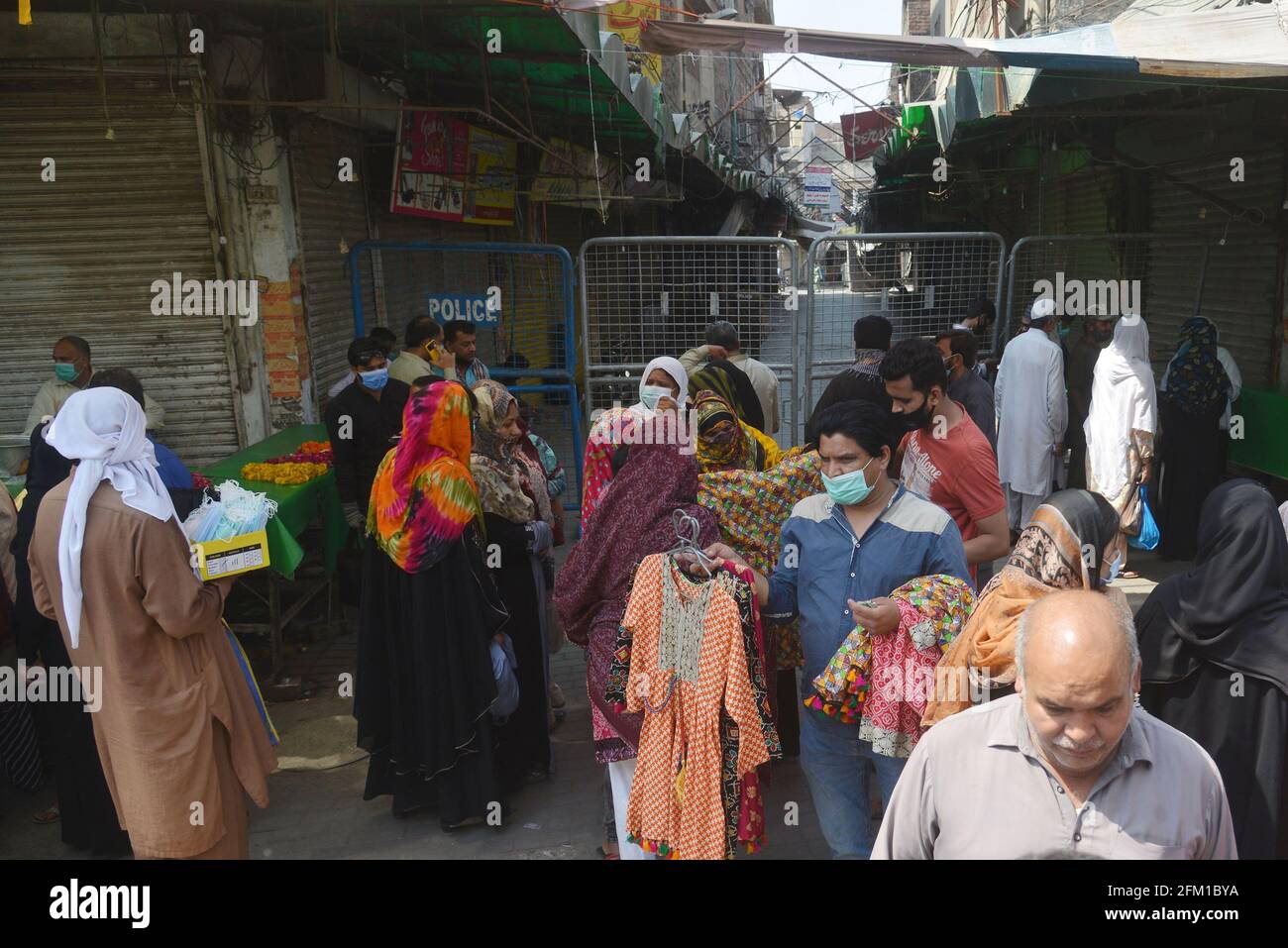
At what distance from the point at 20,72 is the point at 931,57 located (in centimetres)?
541

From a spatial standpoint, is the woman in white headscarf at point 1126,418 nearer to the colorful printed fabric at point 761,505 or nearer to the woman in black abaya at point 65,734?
the colorful printed fabric at point 761,505

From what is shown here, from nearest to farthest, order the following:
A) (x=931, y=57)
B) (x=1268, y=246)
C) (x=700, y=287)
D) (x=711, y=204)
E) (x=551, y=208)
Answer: (x=931, y=57), (x=700, y=287), (x=1268, y=246), (x=551, y=208), (x=711, y=204)

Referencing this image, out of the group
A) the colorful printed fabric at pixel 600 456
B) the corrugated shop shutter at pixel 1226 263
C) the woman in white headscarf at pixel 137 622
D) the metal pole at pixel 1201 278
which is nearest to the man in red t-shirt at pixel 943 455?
the colorful printed fabric at pixel 600 456

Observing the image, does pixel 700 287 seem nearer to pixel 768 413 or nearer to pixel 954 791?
pixel 768 413

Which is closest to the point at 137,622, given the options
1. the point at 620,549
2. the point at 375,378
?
the point at 620,549

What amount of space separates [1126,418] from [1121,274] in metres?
2.46

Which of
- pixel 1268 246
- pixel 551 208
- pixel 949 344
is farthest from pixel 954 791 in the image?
pixel 551 208

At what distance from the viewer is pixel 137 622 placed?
317cm

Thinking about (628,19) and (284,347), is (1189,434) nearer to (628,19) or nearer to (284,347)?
(628,19)

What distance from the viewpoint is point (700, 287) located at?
706cm

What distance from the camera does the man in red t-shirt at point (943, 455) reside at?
3.60 m

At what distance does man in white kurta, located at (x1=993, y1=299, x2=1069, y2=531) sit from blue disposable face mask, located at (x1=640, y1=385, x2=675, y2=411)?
10.8 ft

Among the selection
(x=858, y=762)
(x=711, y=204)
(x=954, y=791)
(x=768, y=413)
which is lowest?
(x=858, y=762)

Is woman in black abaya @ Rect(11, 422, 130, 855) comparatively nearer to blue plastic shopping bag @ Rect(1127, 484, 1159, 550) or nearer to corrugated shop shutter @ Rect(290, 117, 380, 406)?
corrugated shop shutter @ Rect(290, 117, 380, 406)
